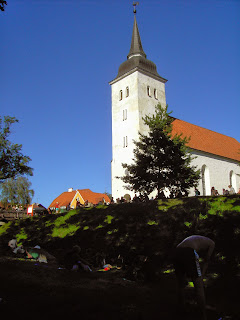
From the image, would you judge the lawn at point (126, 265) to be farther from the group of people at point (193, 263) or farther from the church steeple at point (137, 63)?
the church steeple at point (137, 63)

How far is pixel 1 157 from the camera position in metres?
37.2

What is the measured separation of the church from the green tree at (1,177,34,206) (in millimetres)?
22398

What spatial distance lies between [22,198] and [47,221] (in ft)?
136

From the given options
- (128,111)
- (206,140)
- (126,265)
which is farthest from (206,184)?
(126,265)

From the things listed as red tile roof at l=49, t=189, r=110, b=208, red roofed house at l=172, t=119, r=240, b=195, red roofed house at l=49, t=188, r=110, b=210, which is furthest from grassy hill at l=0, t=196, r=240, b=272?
red tile roof at l=49, t=189, r=110, b=208

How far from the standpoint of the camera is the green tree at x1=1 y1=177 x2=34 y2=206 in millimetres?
53500

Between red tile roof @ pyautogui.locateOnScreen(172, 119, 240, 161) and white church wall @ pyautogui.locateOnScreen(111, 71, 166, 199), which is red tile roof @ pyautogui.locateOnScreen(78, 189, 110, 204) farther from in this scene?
white church wall @ pyautogui.locateOnScreen(111, 71, 166, 199)

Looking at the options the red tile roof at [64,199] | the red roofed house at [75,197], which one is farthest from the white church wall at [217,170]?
the red tile roof at [64,199]

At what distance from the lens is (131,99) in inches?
1567

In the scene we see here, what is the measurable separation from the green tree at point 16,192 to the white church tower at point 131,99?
2241 cm

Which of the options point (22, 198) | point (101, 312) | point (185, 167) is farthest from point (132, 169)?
point (22, 198)

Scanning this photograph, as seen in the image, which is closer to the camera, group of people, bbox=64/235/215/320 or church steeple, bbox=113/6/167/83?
group of people, bbox=64/235/215/320

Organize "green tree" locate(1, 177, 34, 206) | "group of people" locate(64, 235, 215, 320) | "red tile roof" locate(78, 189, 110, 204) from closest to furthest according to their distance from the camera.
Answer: "group of people" locate(64, 235, 215, 320) → "green tree" locate(1, 177, 34, 206) → "red tile roof" locate(78, 189, 110, 204)

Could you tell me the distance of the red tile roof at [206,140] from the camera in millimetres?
42562
